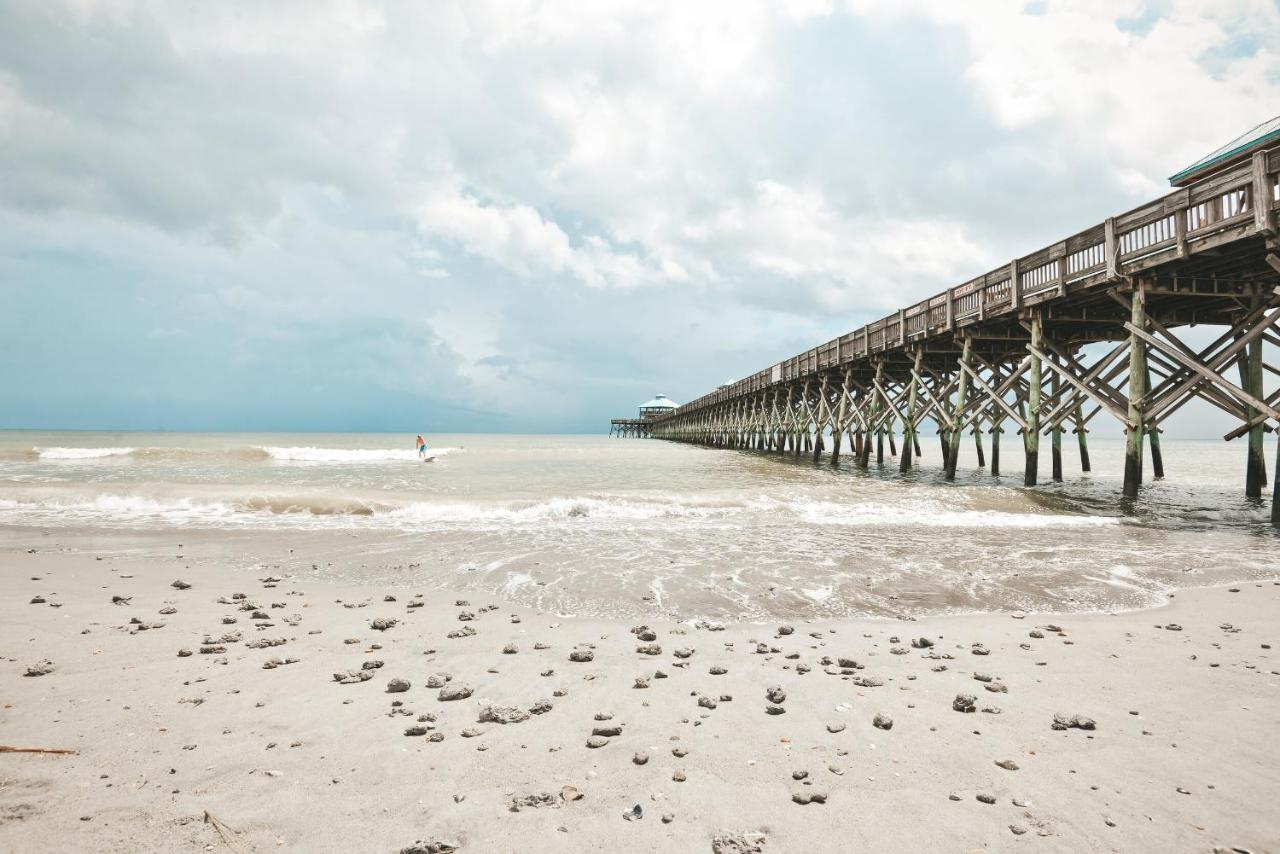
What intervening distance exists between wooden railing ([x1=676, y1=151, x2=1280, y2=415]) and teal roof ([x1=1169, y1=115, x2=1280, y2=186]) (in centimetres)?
404

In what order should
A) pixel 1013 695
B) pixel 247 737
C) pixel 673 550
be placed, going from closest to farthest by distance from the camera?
pixel 247 737 < pixel 1013 695 < pixel 673 550

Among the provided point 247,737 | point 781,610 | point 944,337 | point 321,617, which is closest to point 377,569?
point 321,617

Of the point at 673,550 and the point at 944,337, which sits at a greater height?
the point at 944,337

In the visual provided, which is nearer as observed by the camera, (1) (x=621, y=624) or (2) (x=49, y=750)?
(2) (x=49, y=750)

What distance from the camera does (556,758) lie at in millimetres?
2955

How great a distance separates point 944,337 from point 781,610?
59.1 ft

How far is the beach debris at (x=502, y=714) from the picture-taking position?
336cm

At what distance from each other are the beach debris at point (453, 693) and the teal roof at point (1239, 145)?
1968 centimetres

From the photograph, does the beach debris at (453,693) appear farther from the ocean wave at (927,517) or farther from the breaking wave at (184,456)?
the breaking wave at (184,456)

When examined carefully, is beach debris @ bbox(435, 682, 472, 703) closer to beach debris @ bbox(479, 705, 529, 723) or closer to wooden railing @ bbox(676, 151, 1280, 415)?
beach debris @ bbox(479, 705, 529, 723)

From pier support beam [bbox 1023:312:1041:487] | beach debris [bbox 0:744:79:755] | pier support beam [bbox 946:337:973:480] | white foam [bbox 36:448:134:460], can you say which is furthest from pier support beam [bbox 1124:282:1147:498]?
white foam [bbox 36:448:134:460]

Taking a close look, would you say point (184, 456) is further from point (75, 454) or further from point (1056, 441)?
point (1056, 441)

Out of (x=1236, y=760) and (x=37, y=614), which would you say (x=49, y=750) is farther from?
(x=1236, y=760)

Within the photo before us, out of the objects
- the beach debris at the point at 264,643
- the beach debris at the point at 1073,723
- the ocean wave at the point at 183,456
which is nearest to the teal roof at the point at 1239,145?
the beach debris at the point at 1073,723
